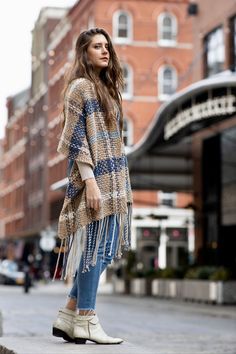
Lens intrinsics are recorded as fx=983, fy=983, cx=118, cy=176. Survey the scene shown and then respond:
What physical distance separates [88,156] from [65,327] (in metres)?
1.07

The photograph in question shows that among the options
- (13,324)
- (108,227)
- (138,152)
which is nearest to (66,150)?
(108,227)

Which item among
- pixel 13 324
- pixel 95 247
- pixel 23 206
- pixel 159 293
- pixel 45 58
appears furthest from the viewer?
pixel 23 206

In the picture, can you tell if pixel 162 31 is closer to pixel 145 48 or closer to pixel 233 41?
pixel 145 48

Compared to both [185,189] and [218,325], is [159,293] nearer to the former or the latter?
[185,189]

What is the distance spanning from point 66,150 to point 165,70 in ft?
178

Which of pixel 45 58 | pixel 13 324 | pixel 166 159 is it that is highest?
pixel 45 58

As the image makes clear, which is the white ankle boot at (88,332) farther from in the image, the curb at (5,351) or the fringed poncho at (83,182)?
the curb at (5,351)

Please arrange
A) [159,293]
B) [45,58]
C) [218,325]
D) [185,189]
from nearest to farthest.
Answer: [218,325] → [159,293] → [185,189] → [45,58]

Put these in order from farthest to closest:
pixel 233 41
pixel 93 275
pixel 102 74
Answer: pixel 233 41 → pixel 102 74 → pixel 93 275

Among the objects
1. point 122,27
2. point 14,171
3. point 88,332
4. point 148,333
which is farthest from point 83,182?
point 14,171

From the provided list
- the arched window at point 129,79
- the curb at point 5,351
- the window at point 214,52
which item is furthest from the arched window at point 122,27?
the curb at point 5,351

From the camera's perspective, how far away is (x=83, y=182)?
235 inches

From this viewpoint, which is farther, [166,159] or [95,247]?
[166,159]

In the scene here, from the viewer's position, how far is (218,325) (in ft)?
56.4
